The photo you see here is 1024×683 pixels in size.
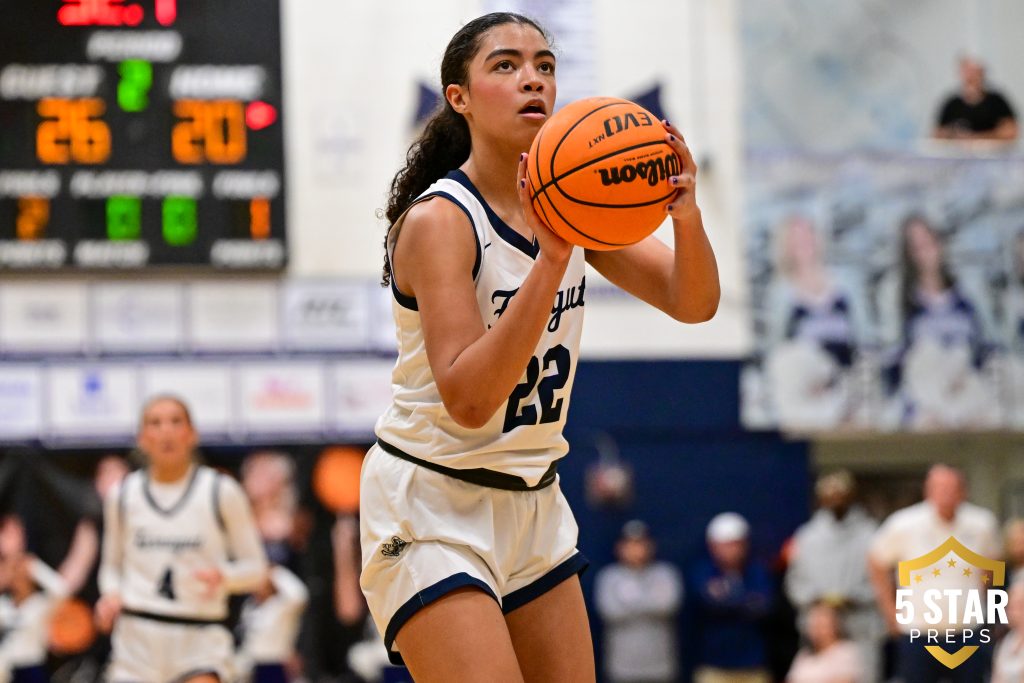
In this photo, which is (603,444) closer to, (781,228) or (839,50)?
(781,228)

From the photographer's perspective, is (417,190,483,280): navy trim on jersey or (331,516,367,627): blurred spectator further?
(331,516,367,627): blurred spectator

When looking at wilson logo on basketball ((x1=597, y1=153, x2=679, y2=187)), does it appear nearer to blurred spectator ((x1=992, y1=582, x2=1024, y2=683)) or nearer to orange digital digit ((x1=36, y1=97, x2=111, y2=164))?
blurred spectator ((x1=992, y1=582, x2=1024, y2=683))

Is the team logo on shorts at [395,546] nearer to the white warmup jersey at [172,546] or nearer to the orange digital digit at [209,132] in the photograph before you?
the white warmup jersey at [172,546]

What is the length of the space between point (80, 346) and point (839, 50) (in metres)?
8.61

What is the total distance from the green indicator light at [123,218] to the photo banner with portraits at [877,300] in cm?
564

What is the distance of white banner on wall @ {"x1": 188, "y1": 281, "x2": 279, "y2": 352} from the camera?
1212 centimetres

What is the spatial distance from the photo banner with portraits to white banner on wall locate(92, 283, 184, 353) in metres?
5.35

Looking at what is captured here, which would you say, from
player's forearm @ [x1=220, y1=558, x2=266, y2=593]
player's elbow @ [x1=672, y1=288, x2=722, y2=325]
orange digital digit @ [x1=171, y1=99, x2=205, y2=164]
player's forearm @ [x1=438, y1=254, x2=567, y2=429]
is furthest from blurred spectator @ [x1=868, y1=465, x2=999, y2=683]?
orange digital digit @ [x1=171, y1=99, x2=205, y2=164]

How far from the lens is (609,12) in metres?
13.3

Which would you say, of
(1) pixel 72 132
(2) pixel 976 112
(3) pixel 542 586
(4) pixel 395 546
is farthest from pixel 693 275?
(2) pixel 976 112

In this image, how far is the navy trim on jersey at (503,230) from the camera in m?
3.31

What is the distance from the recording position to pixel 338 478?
11.7m

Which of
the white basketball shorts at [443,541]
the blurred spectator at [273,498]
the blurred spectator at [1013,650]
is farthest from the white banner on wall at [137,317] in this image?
the white basketball shorts at [443,541]

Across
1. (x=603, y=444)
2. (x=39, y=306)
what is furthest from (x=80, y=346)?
(x=603, y=444)
